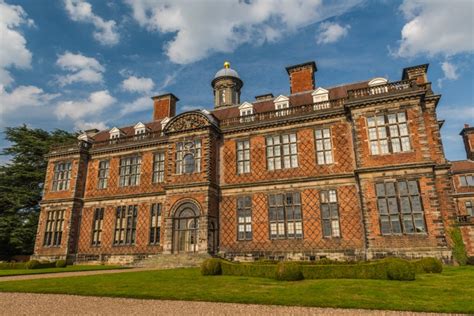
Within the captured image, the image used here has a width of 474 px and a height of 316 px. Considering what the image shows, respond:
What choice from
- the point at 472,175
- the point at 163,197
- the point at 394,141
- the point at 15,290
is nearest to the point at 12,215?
the point at 163,197

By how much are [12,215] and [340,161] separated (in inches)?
1319

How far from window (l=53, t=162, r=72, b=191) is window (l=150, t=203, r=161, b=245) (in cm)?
963

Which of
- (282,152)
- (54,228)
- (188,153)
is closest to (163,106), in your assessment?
(188,153)

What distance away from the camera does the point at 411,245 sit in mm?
17906

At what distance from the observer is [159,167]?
27594 mm

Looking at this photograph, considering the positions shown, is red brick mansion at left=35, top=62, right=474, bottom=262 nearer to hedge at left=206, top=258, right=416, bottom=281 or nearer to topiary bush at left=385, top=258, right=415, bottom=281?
hedge at left=206, top=258, right=416, bottom=281

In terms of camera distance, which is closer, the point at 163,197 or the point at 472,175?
the point at 163,197

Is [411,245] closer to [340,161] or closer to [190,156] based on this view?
[340,161]

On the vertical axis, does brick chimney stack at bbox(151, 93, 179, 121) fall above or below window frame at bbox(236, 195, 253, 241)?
above

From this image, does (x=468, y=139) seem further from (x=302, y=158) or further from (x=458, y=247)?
(x=302, y=158)

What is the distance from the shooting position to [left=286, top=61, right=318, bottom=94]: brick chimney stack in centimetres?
2928

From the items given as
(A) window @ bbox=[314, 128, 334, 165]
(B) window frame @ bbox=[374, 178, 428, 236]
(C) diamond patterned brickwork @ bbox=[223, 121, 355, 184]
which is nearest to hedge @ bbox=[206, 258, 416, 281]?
(B) window frame @ bbox=[374, 178, 428, 236]

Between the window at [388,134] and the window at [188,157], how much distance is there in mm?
12468

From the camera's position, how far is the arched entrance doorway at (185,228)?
23.5m
